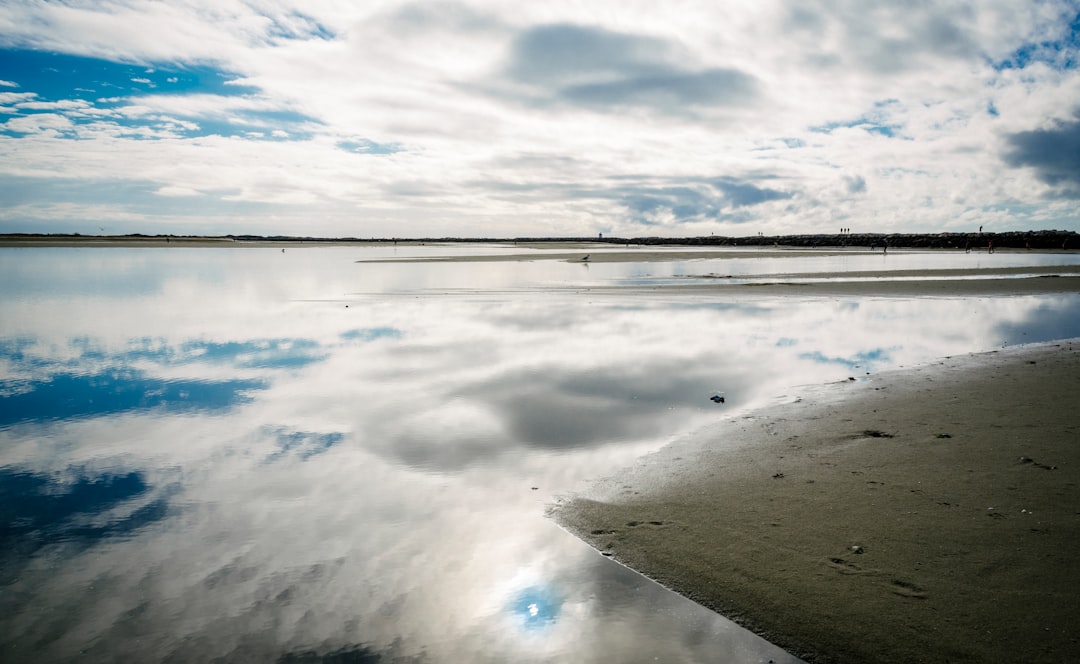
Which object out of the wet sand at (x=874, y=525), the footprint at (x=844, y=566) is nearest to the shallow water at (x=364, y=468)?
the wet sand at (x=874, y=525)

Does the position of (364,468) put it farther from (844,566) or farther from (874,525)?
(874,525)

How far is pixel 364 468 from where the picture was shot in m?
9.01

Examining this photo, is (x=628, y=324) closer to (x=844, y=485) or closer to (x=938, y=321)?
(x=938, y=321)

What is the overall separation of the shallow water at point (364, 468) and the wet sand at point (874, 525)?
0.51 m

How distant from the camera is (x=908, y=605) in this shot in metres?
5.05

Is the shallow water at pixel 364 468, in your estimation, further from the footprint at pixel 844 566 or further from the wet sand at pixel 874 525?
the footprint at pixel 844 566

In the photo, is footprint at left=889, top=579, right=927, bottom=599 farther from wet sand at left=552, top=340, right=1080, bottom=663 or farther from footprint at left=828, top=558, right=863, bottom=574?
footprint at left=828, top=558, right=863, bottom=574

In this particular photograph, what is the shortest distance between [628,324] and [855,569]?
635 inches

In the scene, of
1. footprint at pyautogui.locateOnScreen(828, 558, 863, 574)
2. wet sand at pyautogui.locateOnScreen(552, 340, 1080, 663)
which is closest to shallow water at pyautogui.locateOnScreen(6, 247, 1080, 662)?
wet sand at pyautogui.locateOnScreen(552, 340, 1080, 663)

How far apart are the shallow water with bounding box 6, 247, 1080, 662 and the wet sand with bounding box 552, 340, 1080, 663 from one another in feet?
1.67

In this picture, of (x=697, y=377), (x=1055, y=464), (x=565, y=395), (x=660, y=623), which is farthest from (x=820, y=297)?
(x=660, y=623)

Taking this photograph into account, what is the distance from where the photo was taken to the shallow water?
17.2ft

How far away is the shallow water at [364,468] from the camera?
206 inches

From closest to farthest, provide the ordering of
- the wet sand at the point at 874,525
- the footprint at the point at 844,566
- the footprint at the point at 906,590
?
the wet sand at the point at 874,525
the footprint at the point at 906,590
the footprint at the point at 844,566
